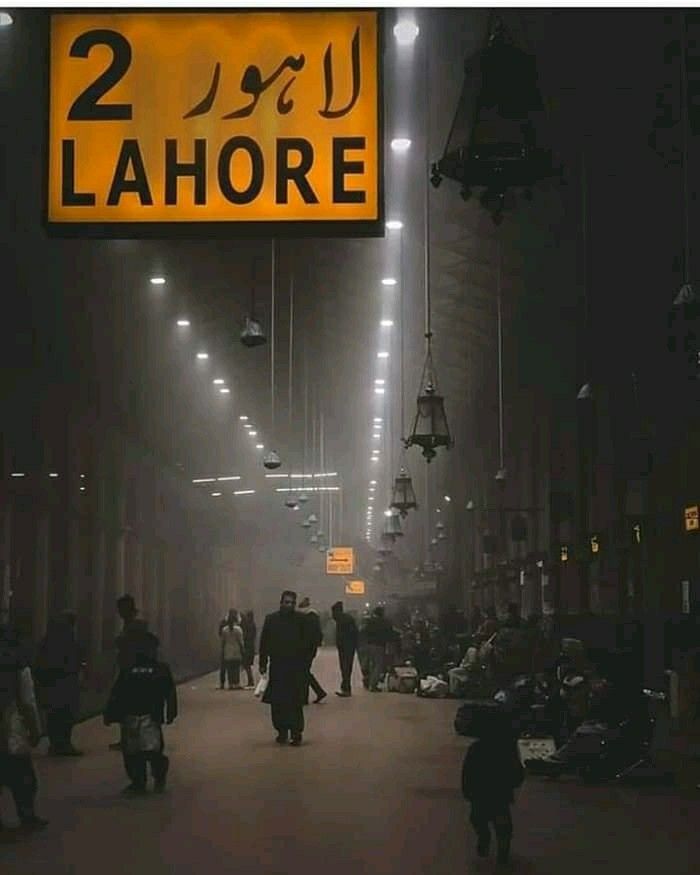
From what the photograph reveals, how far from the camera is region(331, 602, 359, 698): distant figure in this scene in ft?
55.2

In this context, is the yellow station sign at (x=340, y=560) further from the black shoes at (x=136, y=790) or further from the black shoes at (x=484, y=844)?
the black shoes at (x=484, y=844)

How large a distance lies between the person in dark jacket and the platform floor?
0.93ft

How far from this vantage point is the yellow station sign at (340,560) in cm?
1529

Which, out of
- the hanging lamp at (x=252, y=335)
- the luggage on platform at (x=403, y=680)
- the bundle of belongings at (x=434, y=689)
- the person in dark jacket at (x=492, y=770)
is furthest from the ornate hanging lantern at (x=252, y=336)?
the luggage on platform at (x=403, y=680)

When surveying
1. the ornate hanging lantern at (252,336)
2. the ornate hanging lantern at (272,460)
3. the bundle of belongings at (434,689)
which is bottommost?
the bundle of belongings at (434,689)

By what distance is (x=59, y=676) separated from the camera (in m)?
11.1

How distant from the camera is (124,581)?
1199 cm

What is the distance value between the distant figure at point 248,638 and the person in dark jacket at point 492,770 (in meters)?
6.56

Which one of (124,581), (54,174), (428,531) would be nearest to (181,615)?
(124,581)

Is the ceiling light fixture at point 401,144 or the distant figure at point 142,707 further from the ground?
the ceiling light fixture at point 401,144

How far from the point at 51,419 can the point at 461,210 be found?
4.00m

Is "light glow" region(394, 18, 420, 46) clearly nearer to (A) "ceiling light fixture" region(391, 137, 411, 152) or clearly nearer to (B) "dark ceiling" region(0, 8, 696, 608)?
(B) "dark ceiling" region(0, 8, 696, 608)

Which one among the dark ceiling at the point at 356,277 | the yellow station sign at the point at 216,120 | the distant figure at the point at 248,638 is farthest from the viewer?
the distant figure at the point at 248,638

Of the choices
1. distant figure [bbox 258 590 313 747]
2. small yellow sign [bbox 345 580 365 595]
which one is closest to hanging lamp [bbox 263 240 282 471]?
small yellow sign [bbox 345 580 365 595]
